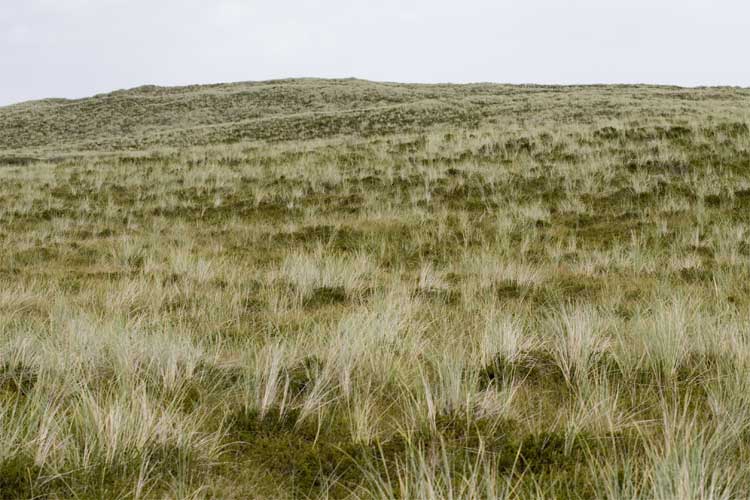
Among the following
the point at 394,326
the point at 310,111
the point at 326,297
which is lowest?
the point at 326,297

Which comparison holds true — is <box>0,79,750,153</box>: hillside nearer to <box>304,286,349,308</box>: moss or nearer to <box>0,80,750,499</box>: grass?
<box>0,80,750,499</box>: grass

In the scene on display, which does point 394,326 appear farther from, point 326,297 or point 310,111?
point 310,111

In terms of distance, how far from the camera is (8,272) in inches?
320

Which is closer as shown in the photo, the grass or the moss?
the grass

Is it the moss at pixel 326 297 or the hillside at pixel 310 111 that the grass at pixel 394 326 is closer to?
the moss at pixel 326 297

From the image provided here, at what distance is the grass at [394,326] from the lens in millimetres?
2305

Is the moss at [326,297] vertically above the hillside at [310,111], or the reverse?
the hillside at [310,111]

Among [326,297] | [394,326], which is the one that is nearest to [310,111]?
[326,297]

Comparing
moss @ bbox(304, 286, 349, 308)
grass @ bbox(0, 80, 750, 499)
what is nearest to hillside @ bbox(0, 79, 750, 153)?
grass @ bbox(0, 80, 750, 499)

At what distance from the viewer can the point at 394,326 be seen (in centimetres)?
441

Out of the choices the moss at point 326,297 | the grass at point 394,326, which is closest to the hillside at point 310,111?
the grass at point 394,326

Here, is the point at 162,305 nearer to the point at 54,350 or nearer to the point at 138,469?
the point at 54,350

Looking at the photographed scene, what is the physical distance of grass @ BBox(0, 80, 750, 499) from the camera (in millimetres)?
2305

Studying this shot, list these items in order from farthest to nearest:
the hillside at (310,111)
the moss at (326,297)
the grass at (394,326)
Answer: the hillside at (310,111), the moss at (326,297), the grass at (394,326)
